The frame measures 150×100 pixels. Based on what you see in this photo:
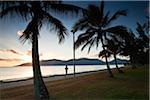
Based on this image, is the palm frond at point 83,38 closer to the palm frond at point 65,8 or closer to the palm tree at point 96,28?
the palm tree at point 96,28

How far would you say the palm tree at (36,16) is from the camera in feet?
18.8

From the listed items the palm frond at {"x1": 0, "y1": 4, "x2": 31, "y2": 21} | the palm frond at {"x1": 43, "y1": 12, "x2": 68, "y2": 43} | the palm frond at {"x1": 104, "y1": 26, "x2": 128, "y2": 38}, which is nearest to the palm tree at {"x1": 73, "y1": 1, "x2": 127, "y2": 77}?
the palm frond at {"x1": 104, "y1": 26, "x2": 128, "y2": 38}

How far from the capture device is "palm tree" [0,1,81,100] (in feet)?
18.8

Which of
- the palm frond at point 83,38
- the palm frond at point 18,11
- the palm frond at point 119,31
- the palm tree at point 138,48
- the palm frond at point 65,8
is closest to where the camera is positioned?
the palm frond at point 18,11

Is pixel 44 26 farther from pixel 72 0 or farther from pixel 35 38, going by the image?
pixel 72 0

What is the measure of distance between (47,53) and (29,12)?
1.80m

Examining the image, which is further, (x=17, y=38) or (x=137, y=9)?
(x=137, y=9)

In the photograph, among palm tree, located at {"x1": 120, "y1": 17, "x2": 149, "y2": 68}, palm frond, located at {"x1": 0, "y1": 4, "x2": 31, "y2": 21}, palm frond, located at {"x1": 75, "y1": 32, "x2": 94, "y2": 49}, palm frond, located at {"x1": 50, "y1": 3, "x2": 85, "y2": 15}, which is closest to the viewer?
palm frond, located at {"x1": 0, "y1": 4, "x2": 31, "y2": 21}

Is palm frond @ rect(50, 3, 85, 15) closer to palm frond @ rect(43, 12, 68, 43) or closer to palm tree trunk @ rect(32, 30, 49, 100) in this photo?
palm frond @ rect(43, 12, 68, 43)

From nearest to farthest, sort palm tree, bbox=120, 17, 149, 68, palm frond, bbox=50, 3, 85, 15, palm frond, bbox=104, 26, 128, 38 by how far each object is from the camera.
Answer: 1. palm frond, bbox=50, 3, 85, 15
2. palm frond, bbox=104, 26, 128, 38
3. palm tree, bbox=120, 17, 149, 68

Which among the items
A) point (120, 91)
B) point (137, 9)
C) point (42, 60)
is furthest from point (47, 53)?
point (137, 9)

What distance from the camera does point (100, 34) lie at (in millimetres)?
11352

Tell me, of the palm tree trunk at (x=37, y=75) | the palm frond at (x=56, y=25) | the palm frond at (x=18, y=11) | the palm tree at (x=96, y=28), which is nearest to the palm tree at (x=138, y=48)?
the palm tree at (x=96, y=28)

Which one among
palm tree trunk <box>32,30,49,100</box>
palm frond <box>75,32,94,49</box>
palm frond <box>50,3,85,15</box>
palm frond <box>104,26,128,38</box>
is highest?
palm frond <box>50,3,85,15</box>
